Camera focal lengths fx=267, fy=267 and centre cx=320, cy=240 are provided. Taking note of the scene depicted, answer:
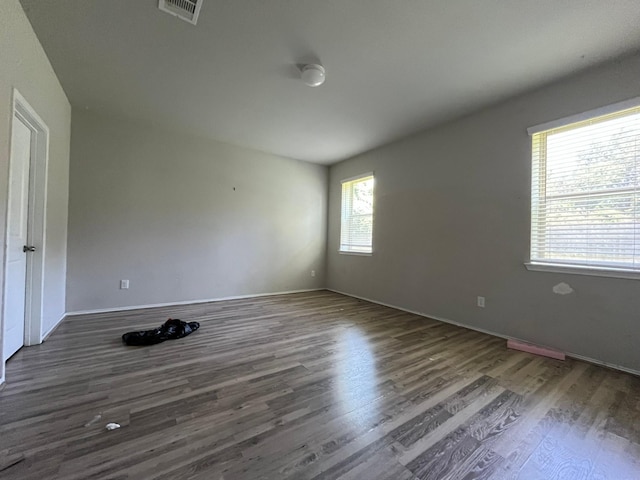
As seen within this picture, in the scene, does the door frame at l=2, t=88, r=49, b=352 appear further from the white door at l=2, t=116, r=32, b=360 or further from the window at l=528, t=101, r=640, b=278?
the window at l=528, t=101, r=640, b=278

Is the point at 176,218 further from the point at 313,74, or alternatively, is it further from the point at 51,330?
the point at 313,74

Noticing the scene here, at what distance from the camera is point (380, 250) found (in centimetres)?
449

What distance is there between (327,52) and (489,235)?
2.56 metres

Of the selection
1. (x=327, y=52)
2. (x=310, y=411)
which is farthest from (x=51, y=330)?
(x=327, y=52)

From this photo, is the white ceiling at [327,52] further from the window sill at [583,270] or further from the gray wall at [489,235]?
the window sill at [583,270]

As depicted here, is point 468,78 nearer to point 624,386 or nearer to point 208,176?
point 624,386

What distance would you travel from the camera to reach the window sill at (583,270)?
7.25ft

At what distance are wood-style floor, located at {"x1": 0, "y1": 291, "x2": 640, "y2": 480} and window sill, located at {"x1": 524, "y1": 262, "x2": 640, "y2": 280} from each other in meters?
0.80

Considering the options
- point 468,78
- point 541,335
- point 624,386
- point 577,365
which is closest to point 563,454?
point 624,386

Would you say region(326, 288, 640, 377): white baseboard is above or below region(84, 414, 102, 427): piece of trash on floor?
above

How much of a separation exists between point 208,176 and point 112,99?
1466 mm

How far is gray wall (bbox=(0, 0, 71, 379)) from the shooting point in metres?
1.77

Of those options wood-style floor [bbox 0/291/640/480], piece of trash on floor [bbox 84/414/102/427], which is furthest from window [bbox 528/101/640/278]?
piece of trash on floor [bbox 84/414/102/427]

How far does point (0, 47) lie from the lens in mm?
1690
